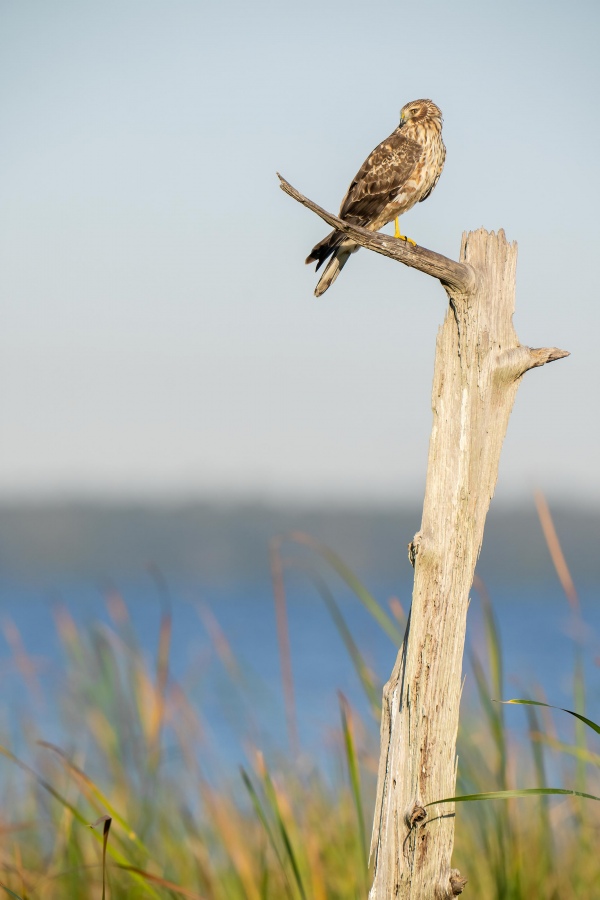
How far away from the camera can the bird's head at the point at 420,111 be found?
5477mm

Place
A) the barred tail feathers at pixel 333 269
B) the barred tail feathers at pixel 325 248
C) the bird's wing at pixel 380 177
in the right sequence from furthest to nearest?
1. the bird's wing at pixel 380 177
2. the barred tail feathers at pixel 333 269
3. the barred tail feathers at pixel 325 248

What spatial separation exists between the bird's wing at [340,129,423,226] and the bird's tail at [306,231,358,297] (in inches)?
21.6

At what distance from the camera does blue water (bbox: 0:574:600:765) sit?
4.76 metres

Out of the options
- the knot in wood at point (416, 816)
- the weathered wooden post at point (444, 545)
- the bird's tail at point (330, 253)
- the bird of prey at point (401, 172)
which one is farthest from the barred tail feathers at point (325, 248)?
the knot in wood at point (416, 816)

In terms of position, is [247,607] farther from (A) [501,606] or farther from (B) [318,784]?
(B) [318,784]

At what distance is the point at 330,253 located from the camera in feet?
15.1

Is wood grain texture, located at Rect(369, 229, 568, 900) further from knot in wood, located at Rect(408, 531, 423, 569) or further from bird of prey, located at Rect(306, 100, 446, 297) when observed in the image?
bird of prey, located at Rect(306, 100, 446, 297)

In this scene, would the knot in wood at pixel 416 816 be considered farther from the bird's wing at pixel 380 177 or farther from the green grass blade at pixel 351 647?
the bird's wing at pixel 380 177

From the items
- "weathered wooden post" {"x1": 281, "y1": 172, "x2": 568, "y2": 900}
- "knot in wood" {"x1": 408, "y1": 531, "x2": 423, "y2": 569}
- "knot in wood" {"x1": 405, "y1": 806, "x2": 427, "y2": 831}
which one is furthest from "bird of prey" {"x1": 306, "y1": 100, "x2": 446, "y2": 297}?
"knot in wood" {"x1": 405, "y1": 806, "x2": 427, "y2": 831}

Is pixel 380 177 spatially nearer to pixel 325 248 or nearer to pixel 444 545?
pixel 325 248

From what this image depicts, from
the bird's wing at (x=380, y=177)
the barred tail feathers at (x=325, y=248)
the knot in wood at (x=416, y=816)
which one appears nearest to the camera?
the knot in wood at (x=416, y=816)

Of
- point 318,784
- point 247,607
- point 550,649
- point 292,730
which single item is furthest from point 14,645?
point 247,607

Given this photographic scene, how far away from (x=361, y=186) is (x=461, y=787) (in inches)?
133

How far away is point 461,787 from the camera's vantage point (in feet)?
11.2
